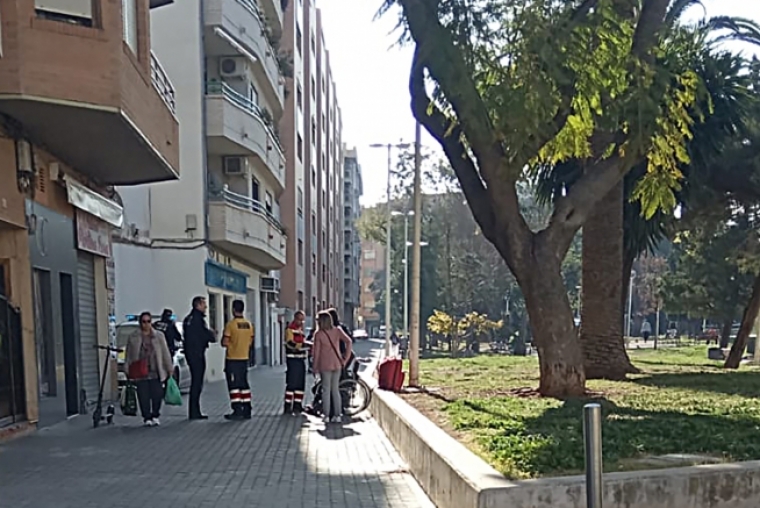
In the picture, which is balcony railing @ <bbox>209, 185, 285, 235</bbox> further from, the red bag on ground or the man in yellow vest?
the man in yellow vest

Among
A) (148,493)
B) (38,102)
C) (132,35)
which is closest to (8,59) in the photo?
(38,102)

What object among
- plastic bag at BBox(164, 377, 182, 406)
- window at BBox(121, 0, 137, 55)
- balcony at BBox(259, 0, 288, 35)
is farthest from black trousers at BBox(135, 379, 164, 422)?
balcony at BBox(259, 0, 288, 35)

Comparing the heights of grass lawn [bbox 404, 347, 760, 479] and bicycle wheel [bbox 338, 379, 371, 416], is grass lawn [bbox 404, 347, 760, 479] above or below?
above

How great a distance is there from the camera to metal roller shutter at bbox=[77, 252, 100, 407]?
519 inches

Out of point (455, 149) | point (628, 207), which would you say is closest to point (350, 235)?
point (628, 207)

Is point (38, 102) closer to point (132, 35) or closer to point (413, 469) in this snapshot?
point (132, 35)

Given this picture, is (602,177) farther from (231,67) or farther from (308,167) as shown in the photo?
(308,167)

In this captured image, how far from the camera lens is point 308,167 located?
45.6 metres

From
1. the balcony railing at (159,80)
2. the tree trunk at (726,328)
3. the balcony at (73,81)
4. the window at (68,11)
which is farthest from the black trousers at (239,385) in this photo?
the tree trunk at (726,328)

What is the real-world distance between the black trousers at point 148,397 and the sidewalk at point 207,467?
0.28 meters

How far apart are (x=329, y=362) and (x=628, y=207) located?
32.6 ft

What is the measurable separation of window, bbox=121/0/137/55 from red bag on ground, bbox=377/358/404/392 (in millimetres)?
→ 6115

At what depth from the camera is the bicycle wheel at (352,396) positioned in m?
12.8

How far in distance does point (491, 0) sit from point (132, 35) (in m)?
5.08
